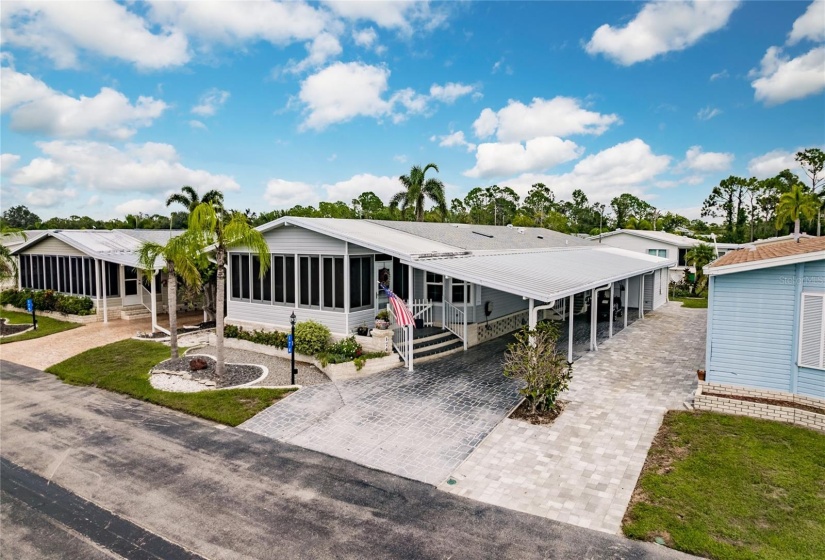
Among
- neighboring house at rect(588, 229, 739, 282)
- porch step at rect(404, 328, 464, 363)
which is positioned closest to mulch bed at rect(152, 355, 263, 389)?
porch step at rect(404, 328, 464, 363)

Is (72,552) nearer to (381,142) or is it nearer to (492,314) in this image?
(492,314)

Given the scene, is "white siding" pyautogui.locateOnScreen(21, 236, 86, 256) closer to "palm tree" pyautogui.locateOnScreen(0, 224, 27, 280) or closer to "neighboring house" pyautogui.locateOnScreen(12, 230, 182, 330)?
"neighboring house" pyautogui.locateOnScreen(12, 230, 182, 330)

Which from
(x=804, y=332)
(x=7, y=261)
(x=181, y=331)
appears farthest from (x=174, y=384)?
(x=7, y=261)

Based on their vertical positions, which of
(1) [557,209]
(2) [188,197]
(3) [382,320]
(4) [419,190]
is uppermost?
(1) [557,209]

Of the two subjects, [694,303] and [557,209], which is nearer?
[694,303]

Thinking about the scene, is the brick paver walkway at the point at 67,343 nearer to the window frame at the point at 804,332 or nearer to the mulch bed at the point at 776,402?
the mulch bed at the point at 776,402

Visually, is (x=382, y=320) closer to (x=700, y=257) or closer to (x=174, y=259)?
(x=174, y=259)
